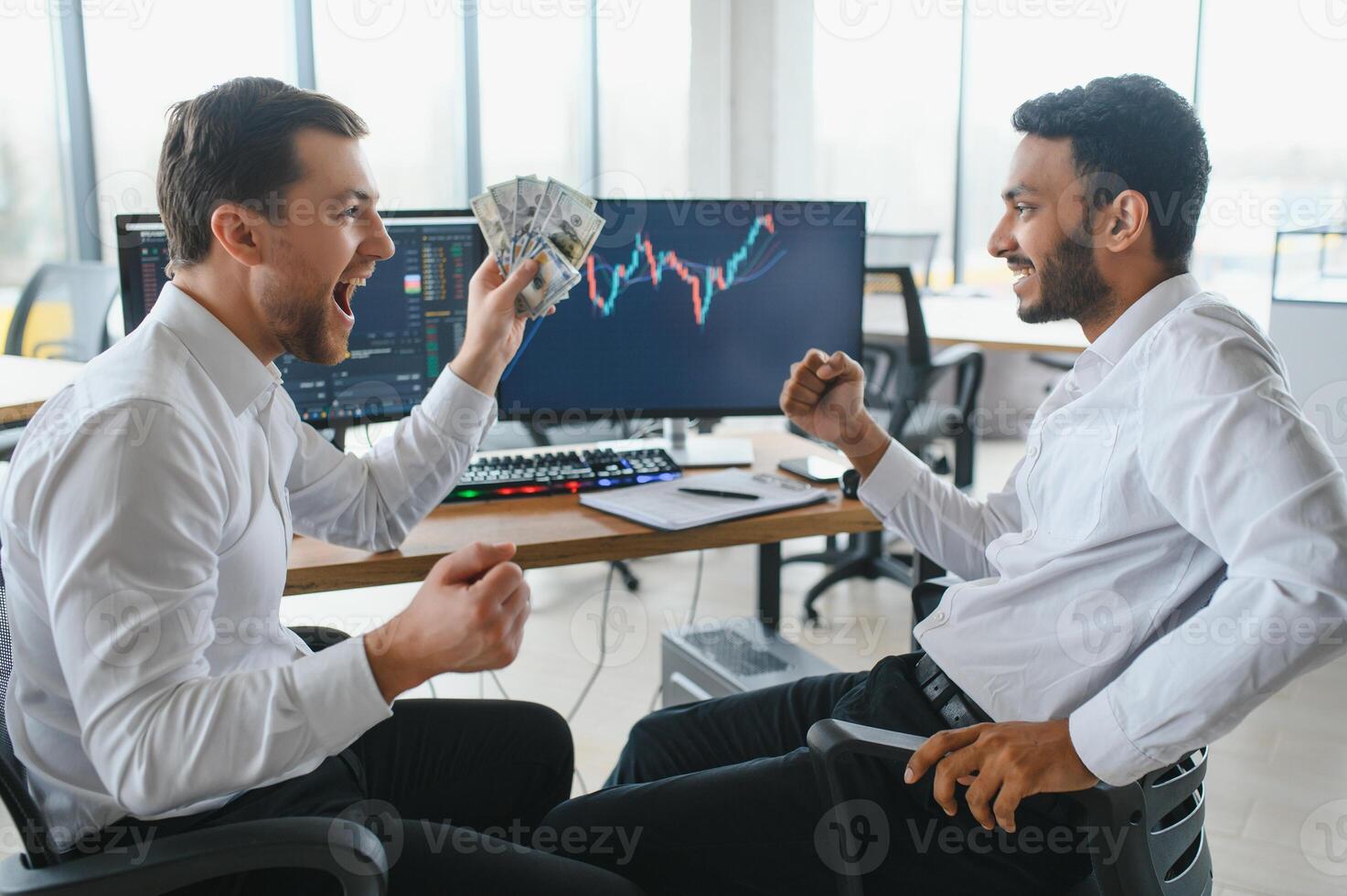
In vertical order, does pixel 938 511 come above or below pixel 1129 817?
above

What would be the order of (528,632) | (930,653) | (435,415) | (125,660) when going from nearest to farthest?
(125,660) → (930,653) → (435,415) → (528,632)

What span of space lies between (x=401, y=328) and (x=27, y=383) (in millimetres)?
1291

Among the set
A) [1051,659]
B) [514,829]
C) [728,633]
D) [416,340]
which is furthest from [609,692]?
[1051,659]

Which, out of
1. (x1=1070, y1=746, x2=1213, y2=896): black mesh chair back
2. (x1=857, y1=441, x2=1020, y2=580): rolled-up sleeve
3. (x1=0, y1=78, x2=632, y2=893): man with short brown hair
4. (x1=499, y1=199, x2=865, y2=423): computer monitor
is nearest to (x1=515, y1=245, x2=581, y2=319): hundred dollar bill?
(x1=499, y1=199, x2=865, y2=423): computer monitor

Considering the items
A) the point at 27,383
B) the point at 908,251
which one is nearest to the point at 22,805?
the point at 27,383

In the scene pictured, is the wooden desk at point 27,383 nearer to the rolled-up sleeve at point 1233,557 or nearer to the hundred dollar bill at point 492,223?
the hundred dollar bill at point 492,223

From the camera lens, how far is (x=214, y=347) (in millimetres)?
1166

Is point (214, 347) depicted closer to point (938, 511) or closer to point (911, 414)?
point (938, 511)

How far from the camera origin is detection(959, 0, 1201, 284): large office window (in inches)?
223

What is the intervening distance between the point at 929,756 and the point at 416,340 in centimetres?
120

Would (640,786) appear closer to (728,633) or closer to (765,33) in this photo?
(728,633)

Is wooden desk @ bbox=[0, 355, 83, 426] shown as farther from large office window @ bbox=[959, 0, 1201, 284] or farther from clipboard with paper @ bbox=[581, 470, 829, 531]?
large office window @ bbox=[959, 0, 1201, 284]

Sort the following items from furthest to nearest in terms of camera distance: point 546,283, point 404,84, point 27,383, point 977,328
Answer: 1. point 404,84
2. point 977,328
3. point 27,383
4. point 546,283

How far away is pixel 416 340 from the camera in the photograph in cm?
197
